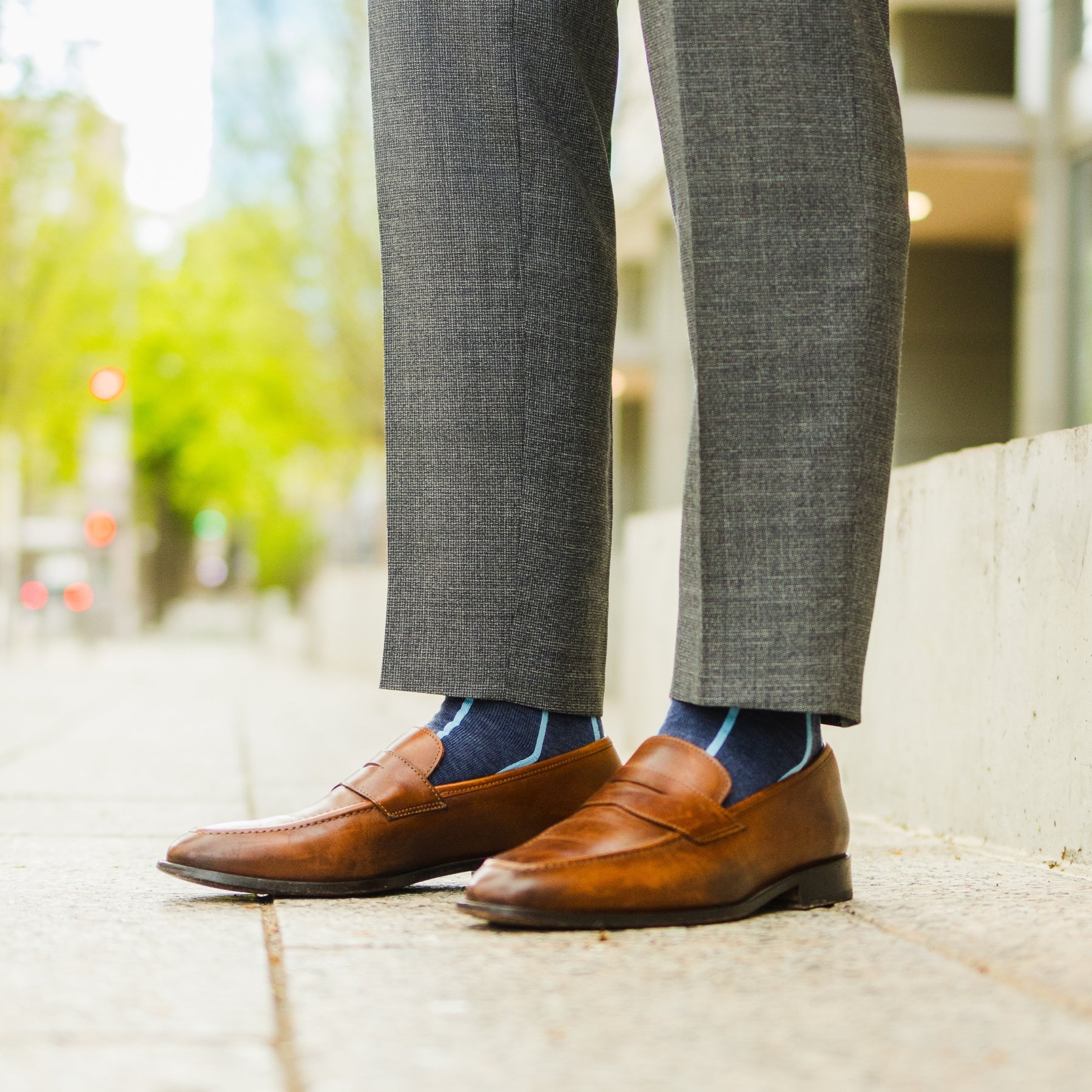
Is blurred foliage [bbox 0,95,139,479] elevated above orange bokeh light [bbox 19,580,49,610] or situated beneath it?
elevated above

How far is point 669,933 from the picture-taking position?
1.39m

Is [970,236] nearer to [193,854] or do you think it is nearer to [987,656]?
[987,656]

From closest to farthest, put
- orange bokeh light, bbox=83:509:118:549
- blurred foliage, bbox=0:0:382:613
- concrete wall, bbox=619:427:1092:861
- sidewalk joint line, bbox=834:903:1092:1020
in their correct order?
sidewalk joint line, bbox=834:903:1092:1020, concrete wall, bbox=619:427:1092:861, blurred foliage, bbox=0:0:382:613, orange bokeh light, bbox=83:509:118:549

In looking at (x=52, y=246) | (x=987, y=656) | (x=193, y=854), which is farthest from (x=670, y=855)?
(x=52, y=246)

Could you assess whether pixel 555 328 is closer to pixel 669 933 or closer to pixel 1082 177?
pixel 669 933

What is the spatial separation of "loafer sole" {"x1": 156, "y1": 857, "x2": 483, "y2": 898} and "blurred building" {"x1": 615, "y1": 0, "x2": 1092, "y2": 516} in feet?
13.8

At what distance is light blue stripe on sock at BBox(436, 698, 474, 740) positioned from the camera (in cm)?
165

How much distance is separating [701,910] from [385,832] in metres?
0.38

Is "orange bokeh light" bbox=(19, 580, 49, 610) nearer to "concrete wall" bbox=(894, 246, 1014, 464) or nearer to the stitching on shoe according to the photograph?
"concrete wall" bbox=(894, 246, 1014, 464)

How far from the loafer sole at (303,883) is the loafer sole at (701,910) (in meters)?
0.21

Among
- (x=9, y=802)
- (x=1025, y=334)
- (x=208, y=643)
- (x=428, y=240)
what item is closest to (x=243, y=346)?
(x=208, y=643)

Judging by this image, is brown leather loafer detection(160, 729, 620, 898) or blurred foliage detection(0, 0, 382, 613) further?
blurred foliage detection(0, 0, 382, 613)

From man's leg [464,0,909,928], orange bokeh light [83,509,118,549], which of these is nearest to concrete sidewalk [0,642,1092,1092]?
man's leg [464,0,909,928]

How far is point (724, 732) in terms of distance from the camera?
1514mm
